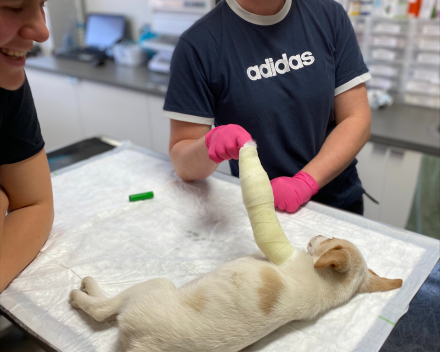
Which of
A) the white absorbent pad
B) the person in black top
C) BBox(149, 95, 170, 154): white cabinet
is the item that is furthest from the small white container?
the person in black top

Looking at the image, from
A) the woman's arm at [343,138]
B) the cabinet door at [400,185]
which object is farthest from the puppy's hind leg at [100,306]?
the cabinet door at [400,185]

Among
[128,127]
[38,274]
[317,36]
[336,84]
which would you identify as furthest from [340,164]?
[128,127]

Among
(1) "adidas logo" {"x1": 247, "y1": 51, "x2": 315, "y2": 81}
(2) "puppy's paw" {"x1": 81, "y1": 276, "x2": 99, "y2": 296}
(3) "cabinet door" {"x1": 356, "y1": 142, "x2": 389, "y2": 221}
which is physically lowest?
(3) "cabinet door" {"x1": 356, "y1": 142, "x2": 389, "y2": 221}

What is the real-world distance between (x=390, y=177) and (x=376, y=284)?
106 centimetres

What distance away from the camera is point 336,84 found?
3.82 ft

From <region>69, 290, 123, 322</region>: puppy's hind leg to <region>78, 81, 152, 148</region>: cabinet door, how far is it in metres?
1.72

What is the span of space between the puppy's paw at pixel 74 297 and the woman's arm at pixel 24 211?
5.6 inches

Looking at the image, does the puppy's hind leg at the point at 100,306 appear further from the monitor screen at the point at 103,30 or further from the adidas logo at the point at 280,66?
the monitor screen at the point at 103,30

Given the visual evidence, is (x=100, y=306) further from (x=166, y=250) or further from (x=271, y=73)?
(x=271, y=73)

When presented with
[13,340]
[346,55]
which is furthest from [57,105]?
[346,55]

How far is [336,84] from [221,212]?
1.65 ft

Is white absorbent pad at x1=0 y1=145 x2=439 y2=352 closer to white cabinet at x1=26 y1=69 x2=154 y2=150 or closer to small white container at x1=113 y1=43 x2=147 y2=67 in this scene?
A: white cabinet at x1=26 y1=69 x2=154 y2=150

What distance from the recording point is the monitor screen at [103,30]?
9.67 ft

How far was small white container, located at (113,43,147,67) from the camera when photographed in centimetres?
270
